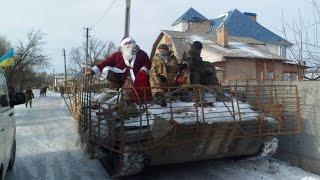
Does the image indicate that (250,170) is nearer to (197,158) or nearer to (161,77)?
(197,158)

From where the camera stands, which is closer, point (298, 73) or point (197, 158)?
point (197, 158)

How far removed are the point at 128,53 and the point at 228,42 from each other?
33.1m

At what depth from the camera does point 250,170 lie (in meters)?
7.44

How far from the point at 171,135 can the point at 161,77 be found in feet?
4.40

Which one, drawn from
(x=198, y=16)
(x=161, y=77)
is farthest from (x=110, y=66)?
(x=198, y=16)

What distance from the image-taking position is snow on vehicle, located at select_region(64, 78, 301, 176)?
617 centimetres

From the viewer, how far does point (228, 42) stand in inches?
1591

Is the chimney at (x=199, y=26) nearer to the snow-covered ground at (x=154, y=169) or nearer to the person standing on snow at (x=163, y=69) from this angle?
the snow-covered ground at (x=154, y=169)

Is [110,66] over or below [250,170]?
over

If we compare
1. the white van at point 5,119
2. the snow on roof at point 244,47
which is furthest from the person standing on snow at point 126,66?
the snow on roof at point 244,47

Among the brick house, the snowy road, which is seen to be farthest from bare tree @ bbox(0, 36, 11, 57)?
the snowy road

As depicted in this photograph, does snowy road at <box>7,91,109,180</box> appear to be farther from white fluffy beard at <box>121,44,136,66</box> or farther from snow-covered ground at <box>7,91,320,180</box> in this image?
white fluffy beard at <box>121,44,136,66</box>

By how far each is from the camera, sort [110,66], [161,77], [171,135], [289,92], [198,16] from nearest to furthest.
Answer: [171,135] < [161,77] < [289,92] < [110,66] < [198,16]

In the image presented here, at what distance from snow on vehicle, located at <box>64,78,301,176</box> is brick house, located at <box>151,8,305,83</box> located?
1374 cm
